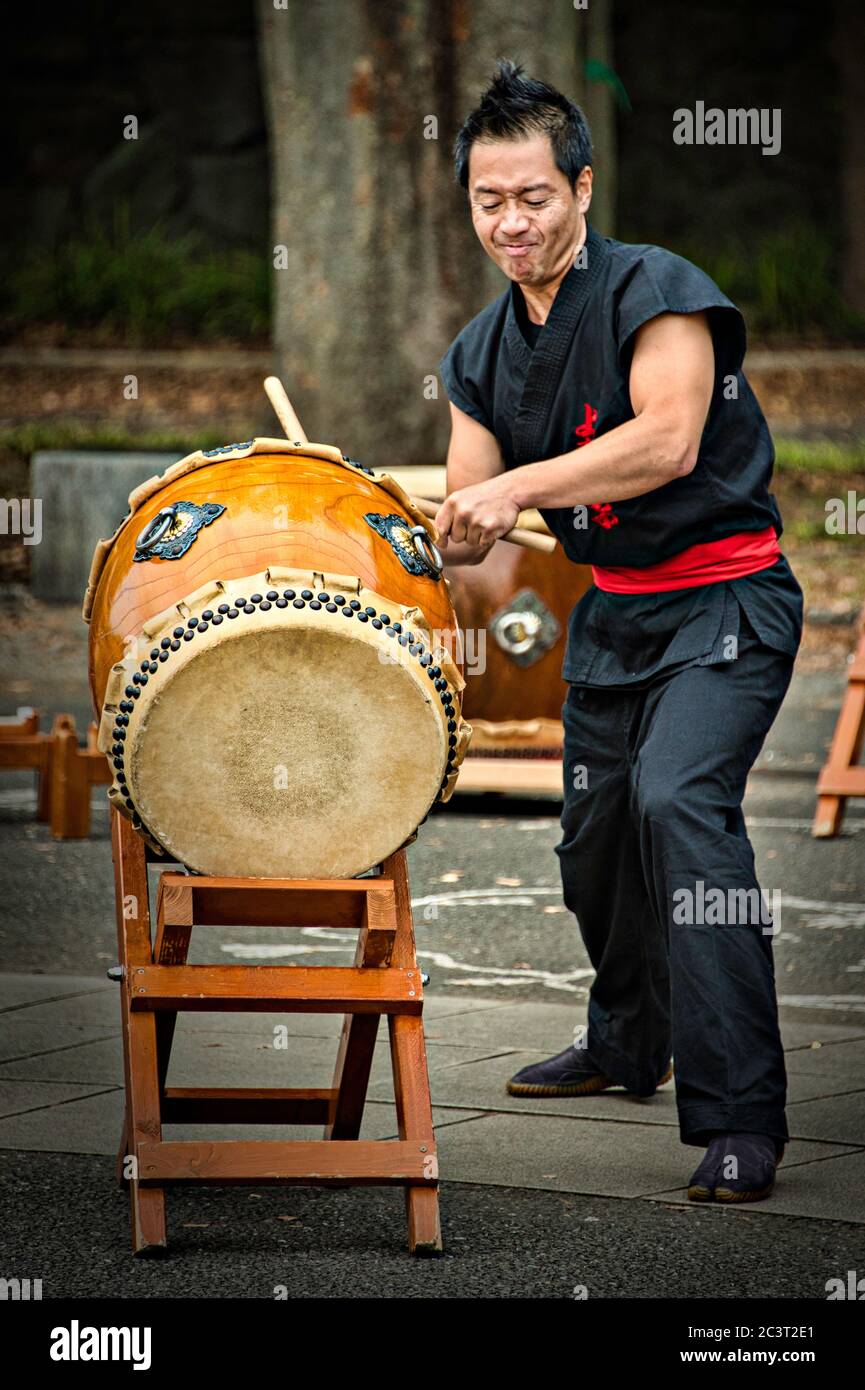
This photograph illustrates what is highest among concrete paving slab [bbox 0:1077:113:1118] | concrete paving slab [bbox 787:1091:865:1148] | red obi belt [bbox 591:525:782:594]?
red obi belt [bbox 591:525:782:594]

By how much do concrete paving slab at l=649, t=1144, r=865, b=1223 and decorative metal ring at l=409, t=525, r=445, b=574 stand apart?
3.85ft

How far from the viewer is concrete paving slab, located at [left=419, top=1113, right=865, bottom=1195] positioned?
3885 millimetres

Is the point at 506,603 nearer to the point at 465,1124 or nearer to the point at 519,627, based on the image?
the point at 519,627

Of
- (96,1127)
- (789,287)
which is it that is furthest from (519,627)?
(789,287)

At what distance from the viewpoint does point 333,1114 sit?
13.1 feet

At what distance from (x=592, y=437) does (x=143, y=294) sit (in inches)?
544

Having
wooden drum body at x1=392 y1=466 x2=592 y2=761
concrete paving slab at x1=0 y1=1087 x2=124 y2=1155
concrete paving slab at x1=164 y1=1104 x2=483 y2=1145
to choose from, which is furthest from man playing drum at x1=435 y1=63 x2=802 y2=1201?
wooden drum body at x1=392 y1=466 x2=592 y2=761

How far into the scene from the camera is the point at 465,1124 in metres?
4.26

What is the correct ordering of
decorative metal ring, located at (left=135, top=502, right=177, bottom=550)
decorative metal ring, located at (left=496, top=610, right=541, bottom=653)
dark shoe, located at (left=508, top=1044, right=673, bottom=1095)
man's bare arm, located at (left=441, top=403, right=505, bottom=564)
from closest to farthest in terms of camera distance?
1. decorative metal ring, located at (left=135, top=502, right=177, bottom=550)
2. man's bare arm, located at (left=441, top=403, right=505, bottom=564)
3. dark shoe, located at (left=508, top=1044, right=673, bottom=1095)
4. decorative metal ring, located at (left=496, top=610, right=541, bottom=653)

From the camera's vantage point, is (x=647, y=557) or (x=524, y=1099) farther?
(x=524, y=1099)

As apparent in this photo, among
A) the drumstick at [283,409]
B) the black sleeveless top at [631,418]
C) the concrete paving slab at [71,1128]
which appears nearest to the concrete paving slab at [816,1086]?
the black sleeveless top at [631,418]

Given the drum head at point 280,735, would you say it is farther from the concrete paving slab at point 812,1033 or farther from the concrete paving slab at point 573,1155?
the concrete paving slab at point 812,1033

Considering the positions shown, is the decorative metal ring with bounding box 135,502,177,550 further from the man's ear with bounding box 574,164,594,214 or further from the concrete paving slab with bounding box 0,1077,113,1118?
the concrete paving slab with bounding box 0,1077,113,1118

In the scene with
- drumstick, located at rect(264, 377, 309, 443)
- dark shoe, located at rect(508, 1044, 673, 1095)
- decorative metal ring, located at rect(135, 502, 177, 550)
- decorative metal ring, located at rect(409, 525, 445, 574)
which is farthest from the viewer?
dark shoe, located at rect(508, 1044, 673, 1095)
